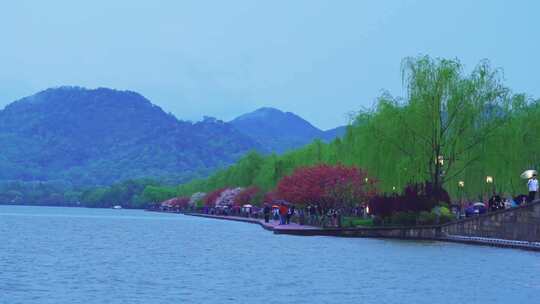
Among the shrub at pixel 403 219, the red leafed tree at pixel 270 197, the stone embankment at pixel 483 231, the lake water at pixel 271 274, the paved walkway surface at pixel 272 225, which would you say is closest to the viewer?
the lake water at pixel 271 274

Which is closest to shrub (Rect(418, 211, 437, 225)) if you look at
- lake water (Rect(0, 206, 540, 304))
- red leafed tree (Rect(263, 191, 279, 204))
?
lake water (Rect(0, 206, 540, 304))

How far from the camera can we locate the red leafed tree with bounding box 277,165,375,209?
307 ft

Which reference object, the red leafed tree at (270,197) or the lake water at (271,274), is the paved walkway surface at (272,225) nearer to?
the red leafed tree at (270,197)

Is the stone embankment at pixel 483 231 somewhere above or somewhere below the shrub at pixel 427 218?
below

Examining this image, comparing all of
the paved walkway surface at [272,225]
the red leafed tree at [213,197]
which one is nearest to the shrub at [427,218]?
the paved walkway surface at [272,225]

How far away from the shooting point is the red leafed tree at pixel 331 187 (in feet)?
307

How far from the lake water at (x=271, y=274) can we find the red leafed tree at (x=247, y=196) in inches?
3642

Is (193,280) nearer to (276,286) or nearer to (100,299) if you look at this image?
(276,286)

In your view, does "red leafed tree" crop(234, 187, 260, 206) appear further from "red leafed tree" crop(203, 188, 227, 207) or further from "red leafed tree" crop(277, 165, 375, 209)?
"red leafed tree" crop(277, 165, 375, 209)

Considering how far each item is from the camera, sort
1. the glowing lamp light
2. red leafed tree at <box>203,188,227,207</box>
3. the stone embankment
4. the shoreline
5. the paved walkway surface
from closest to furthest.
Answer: the stone embankment, the shoreline, the glowing lamp light, the paved walkway surface, red leafed tree at <box>203,188,227,207</box>

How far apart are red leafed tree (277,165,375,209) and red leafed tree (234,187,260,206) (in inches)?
1891

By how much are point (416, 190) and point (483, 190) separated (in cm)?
636

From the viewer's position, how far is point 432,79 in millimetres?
74188

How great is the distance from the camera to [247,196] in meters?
161
